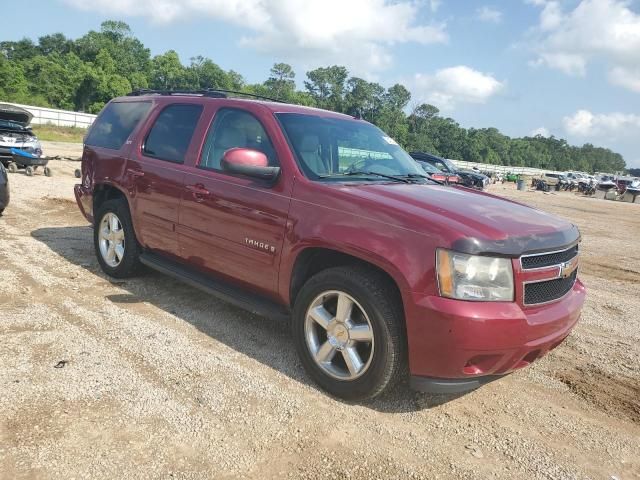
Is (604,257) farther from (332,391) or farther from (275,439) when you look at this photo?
(275,439)

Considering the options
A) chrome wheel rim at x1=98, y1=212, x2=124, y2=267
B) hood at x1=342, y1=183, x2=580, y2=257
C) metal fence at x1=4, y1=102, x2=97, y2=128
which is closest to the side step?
chrome wheel rim at x1=98, y1=212, x2=124, y2=267

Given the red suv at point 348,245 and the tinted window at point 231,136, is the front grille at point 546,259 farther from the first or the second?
the tinted window at point 231,136

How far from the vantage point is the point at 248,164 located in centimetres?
357

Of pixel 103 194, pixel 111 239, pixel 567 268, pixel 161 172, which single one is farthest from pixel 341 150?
pixel 103 194

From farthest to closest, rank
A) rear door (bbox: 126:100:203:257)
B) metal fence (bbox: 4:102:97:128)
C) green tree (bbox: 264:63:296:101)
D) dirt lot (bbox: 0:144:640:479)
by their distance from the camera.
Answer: green tree (bbox: 264:63:296:101)
metal fence (bbox: 4:102:97:128)
rear door (bbox: 126:100:203:257)
dirt lot (bbox: 0:144:640:479)

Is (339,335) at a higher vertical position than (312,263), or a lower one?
lower

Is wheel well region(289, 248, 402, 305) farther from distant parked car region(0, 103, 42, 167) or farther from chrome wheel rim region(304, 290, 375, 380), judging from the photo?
distant parked car region(0, 103, 42, 167)

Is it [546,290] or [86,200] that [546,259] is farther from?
[86,200]

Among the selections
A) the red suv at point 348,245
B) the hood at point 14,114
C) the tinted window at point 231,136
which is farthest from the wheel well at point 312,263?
the hood at point 14,114

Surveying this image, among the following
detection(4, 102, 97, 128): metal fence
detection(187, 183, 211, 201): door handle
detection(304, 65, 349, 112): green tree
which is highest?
detection(304, 65, 349, 112): green tree

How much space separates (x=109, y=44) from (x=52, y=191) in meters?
95.4

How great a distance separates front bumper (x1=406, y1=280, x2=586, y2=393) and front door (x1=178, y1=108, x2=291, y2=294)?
3.94ft

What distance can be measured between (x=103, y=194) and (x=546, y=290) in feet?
15.1

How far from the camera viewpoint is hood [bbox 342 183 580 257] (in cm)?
286
